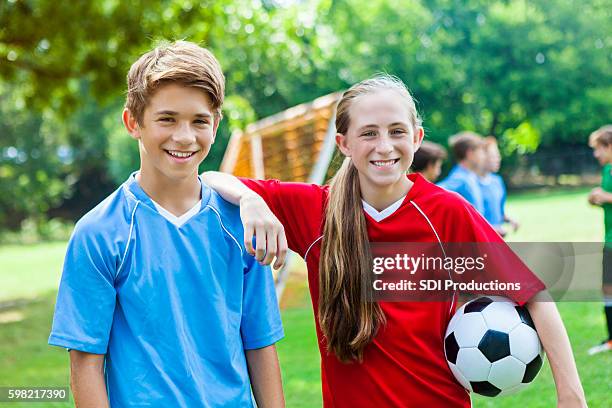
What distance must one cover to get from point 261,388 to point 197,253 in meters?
0.44

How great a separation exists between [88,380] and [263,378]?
1.62 ft

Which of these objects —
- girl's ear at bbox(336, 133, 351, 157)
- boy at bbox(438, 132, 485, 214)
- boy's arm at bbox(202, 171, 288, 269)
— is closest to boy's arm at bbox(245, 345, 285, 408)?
boy's arm at bbox(202, 171, 288, 269)

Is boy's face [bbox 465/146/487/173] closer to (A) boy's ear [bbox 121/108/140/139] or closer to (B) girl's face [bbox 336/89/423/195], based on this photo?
(B) girl's face [bbox 336/89/423/195]

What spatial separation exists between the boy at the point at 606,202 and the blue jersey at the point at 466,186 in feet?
3.62

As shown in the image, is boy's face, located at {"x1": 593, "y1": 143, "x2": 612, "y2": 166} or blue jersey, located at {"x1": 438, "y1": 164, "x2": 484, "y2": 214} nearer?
boy's face, located at {"x1": 593, "y1": 143, "x2": 612, "y2": 166}

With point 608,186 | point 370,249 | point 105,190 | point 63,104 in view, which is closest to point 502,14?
point 105,190

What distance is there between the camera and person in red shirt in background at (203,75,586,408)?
A: 239cm

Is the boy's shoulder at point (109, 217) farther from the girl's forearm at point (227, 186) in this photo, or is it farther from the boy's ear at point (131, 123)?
the girl's forearm at point (227, 186)

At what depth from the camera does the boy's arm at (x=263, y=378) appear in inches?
86.3

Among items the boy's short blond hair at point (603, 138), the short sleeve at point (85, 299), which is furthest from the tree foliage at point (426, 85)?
the short sleeve at point (85, 299)

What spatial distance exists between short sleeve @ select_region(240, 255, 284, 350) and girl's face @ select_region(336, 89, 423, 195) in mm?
555

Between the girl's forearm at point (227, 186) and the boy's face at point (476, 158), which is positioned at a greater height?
the boy's face at point (476, 158)

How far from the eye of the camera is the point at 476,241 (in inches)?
94.5

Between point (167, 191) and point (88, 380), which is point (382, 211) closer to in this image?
point (167, 191)
